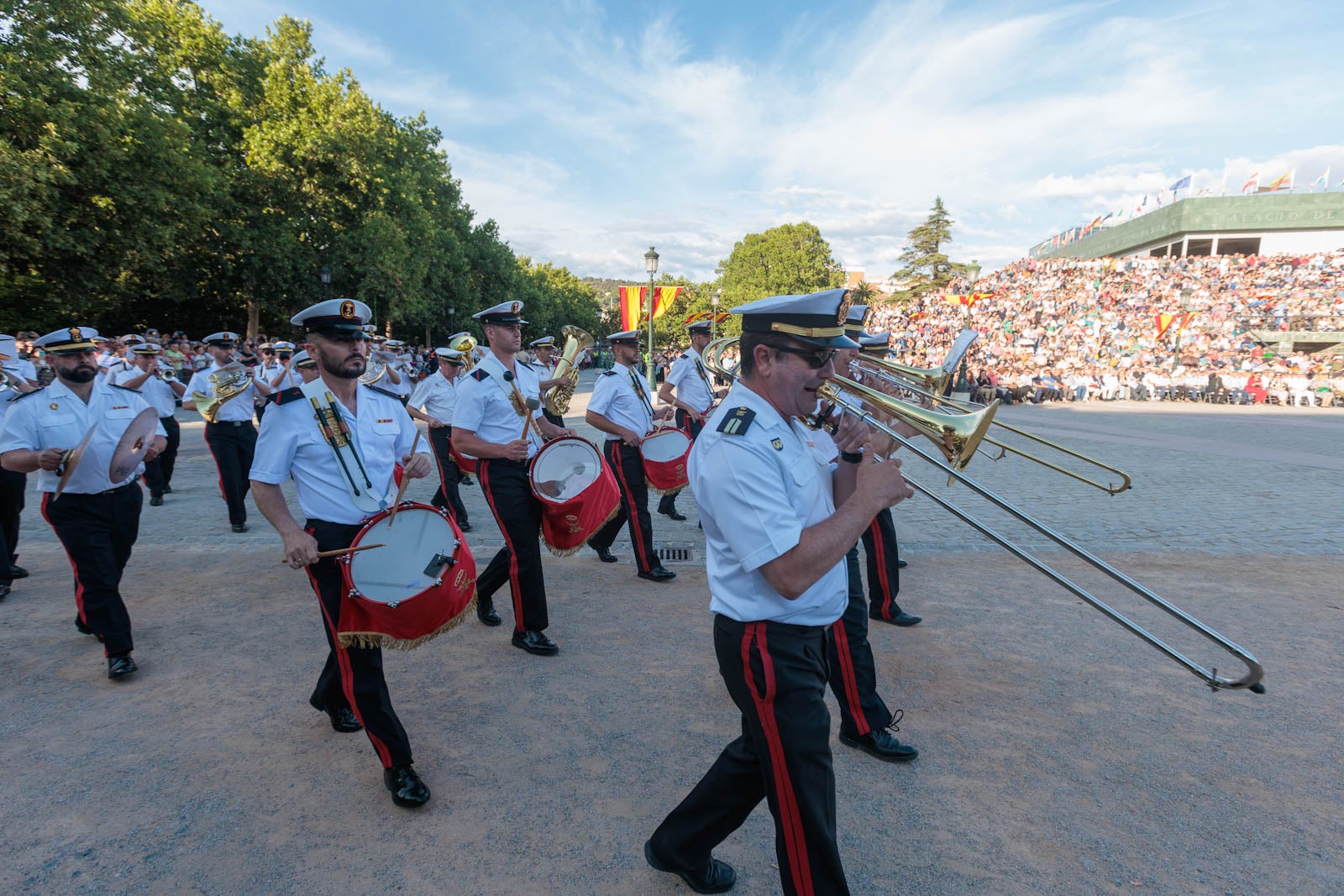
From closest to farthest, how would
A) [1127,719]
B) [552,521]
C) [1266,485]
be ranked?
1. [1127,719]
2. [552,521]
3. [1266,485]

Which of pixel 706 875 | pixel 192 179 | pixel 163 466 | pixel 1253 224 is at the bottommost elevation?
pixel 706 875

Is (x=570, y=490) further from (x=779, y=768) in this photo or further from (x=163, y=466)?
(x=163, y=466)

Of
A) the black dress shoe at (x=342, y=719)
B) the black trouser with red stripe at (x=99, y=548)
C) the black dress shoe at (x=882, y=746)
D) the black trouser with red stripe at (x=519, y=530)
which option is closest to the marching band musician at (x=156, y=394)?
the black trouser with red stripe at (x=99, y=548)

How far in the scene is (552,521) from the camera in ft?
16.2

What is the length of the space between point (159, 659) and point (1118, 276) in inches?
2110

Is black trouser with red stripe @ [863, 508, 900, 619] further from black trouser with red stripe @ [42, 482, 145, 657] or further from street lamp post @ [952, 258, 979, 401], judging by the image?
street lamp post @ [952, 258, 979, 401]

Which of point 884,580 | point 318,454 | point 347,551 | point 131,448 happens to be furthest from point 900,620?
point 131,448

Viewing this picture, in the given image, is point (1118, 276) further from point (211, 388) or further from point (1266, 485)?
point (211, 388)

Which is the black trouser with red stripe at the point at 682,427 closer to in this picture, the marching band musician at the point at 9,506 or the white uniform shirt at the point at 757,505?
the marching band musician at the point at 9,506

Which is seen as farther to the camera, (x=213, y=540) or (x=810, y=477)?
(x=213, y=540)

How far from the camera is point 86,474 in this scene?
4.50 metres

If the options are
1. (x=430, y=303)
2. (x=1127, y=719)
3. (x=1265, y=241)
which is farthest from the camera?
(x=1265, y=241)

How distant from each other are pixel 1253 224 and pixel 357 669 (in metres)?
73.3

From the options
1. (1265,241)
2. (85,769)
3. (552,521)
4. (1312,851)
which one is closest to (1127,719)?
(1312,851)
